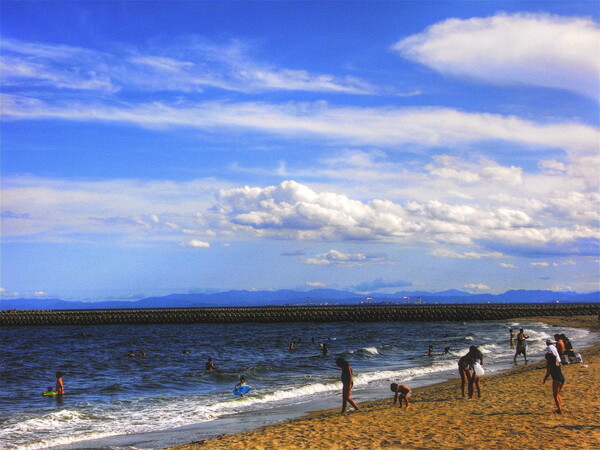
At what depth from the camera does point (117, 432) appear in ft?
54.5

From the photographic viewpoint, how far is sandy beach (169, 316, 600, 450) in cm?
1266

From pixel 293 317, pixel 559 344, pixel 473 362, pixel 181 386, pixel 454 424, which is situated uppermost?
pixel 473 362

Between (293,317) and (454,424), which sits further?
(293,317)

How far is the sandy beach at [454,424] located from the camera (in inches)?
498

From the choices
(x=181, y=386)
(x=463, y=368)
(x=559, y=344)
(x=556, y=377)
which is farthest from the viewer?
(x=181, y=386)

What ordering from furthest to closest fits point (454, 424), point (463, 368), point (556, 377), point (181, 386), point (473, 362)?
point (181, 386) → point (463, 368) → point (473, 362) → point (556, 377) → point (454, 424)

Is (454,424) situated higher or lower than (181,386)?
higher

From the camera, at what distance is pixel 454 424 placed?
46.9 ft

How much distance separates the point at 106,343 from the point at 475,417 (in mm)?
48171

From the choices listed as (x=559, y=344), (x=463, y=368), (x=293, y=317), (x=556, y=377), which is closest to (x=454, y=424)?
(x=556, y=377)

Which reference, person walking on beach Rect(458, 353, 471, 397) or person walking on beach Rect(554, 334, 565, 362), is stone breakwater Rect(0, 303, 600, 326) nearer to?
person walking on beach Rect(554, 334, 565, 362)

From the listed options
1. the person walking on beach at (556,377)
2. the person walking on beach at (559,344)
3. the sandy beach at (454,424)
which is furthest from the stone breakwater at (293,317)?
the person walking on beach at (556,377)

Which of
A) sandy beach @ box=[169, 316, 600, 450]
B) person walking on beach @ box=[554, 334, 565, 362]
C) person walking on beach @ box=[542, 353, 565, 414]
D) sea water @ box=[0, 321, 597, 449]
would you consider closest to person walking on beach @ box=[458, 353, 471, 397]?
sandy beach @ box=[169, 316, 600, 450]

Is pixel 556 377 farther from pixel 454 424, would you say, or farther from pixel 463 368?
pixel 463 368
